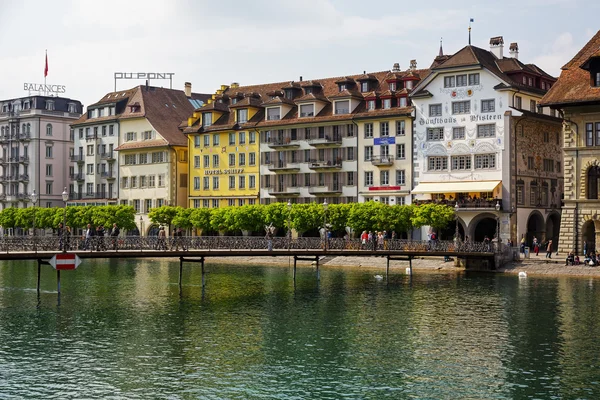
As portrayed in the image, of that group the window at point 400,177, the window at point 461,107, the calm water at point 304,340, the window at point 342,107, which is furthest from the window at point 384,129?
the calm water at point 304,340

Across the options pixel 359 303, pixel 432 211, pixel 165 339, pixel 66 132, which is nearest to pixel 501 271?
pixel 432 211

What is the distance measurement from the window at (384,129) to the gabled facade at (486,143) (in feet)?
10.9

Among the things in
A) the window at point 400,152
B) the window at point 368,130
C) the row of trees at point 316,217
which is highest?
the window at point 368,130

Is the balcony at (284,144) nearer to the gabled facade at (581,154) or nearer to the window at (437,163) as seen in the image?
the window at (437,163)

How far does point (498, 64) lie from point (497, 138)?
7.81 metres

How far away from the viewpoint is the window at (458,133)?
84375mm

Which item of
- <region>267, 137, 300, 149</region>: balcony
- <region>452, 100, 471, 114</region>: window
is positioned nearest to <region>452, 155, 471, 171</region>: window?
<region>452, 100, 471, 114</region>: window

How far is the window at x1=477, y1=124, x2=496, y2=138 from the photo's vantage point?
82562 mm

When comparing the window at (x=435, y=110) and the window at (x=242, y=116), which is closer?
the window at (x=435, y=110)

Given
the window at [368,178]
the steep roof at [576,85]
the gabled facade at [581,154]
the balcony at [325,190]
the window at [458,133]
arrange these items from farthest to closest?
the balcony at [325,190]
the window at [368,178]
the window at [458,133]
the gabled facade at [581,154]
the steep roof at [576,85]

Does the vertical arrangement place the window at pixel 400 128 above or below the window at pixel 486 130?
above

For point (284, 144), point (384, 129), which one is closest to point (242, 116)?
point (284, 144)

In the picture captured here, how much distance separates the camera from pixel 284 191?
317 feet

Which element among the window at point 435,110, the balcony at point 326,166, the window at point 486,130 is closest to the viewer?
the window at point 486,130
